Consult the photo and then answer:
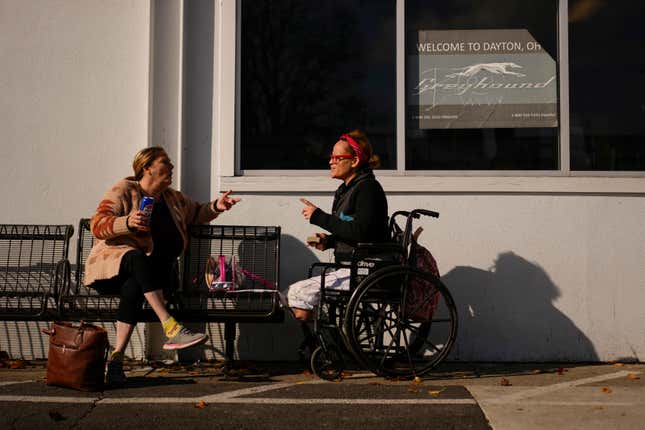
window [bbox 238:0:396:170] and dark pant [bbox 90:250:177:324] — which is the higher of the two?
window [bbox 238:0:396:170]

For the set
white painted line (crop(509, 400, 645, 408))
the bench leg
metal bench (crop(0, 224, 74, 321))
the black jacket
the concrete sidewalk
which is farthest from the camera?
metal bench (crop(0, 224, 74, 321))

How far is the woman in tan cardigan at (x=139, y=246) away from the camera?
5.44 metres

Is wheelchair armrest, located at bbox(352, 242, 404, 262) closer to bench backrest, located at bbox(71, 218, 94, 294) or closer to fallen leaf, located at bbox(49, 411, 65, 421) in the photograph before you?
fallen leaf, located at bbox(49, 411, 65, 421)

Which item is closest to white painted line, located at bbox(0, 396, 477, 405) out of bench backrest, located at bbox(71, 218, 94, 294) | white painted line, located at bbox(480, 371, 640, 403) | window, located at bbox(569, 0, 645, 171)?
white painted line, located at bbox(480, 371, 640, 403)

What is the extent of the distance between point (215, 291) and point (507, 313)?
2288 mm

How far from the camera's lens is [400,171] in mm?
6715

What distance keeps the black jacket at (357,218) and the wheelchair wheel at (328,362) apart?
629mm

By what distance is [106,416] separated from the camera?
14.7 ft

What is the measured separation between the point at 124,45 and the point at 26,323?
233 centimetres

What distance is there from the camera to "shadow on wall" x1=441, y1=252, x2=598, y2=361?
6531 mm

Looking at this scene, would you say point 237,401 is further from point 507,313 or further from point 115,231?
point 507,313

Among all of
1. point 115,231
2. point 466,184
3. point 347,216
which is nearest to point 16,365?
point 115,231

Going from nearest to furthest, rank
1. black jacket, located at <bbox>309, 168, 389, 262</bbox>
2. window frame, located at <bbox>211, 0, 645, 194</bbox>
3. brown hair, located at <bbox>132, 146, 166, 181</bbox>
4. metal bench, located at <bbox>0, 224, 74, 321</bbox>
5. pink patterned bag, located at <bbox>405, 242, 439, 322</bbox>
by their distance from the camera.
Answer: black jacket, located at <bbox>309, 168, 389, 262</bbox>, pink patterned bag, located at <bbox>405, 242, 439, 322</bbox>, brown hair, located at <bbox>132, 146, 166, 181</bbox>, metal bench, located at <bbox>0, 224, 74, 321</bbox>, window frame, located at <bbox>211, 0, 645, 194</bbox>

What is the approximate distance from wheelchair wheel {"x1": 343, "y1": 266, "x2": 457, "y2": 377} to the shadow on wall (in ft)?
2.85
